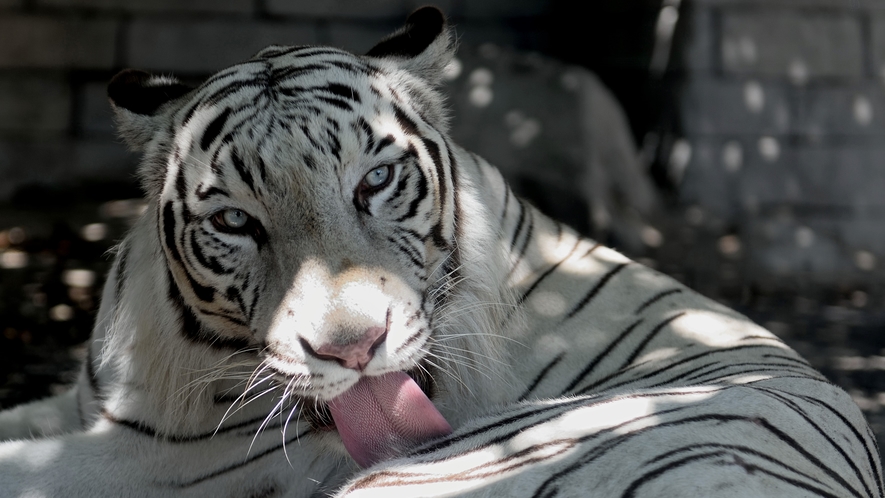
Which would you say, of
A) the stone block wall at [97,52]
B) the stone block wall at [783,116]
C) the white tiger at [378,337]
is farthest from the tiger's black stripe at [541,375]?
the stone block wall at [97,52]

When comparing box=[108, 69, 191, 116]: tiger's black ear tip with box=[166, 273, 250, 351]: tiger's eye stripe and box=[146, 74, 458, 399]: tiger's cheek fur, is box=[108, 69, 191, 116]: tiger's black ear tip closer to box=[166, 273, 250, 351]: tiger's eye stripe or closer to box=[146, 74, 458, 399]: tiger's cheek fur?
box=[146, 74, 458, 399]: tiger's cheek fur

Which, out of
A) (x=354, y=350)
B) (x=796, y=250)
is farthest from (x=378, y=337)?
(x=796, y=250)

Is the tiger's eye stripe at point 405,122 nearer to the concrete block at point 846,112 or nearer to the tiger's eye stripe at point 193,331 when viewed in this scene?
the tiger's eye stripe at point 193,331

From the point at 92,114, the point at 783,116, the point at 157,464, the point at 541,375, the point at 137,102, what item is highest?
the point at 137,102

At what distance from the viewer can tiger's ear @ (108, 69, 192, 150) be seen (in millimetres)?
1979

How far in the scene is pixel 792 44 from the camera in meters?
5.98

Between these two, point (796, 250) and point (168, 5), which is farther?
point (168, 5)

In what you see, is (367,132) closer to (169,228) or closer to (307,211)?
(307,211)

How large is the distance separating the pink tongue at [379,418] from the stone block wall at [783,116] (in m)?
4.58

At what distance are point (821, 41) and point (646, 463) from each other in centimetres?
554

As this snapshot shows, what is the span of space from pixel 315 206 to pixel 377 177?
176 millimetres

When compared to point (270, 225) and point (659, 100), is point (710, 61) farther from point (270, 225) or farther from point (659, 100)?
point (270, 225)

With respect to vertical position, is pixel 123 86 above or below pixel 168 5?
above

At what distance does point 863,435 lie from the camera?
5.63 ft
